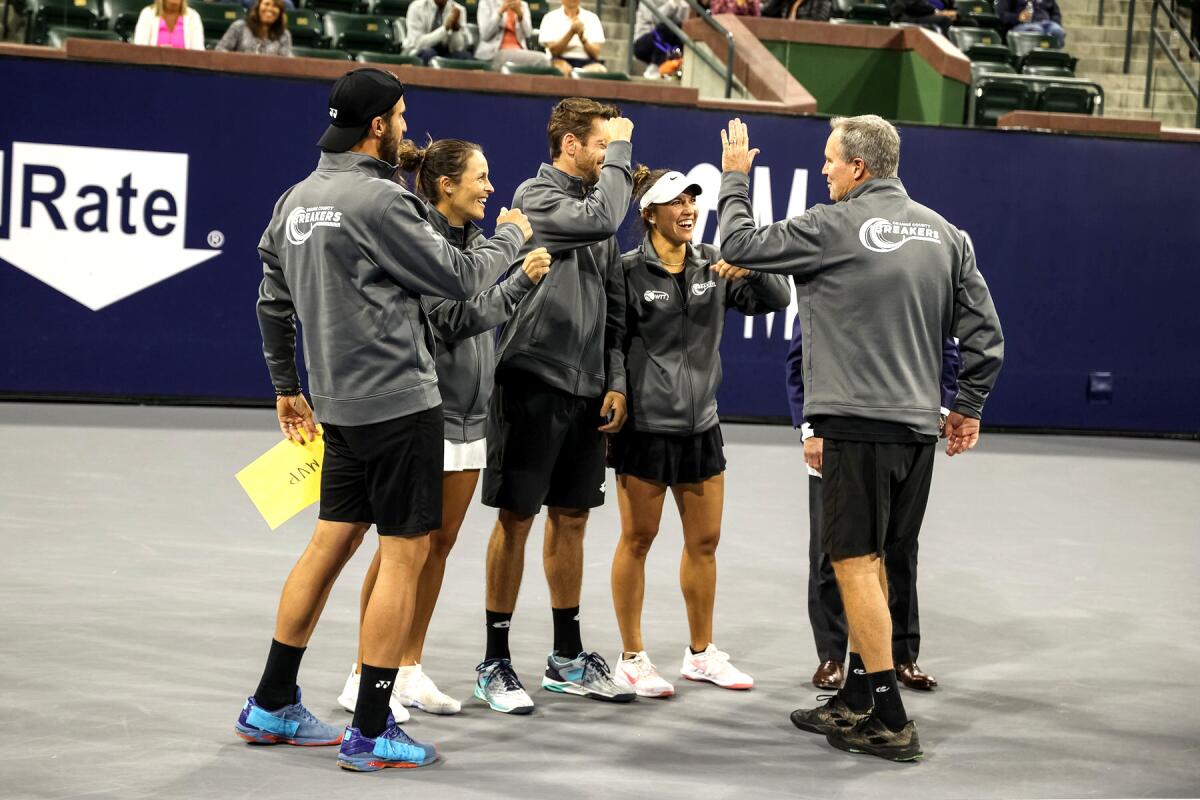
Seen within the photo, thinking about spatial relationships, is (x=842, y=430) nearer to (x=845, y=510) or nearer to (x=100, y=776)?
(x=845, y=510)

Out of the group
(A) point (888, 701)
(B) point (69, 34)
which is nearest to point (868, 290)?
(A) point (888, 701)

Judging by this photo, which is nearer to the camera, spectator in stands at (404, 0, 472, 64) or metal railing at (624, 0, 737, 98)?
spectator in stands at (404, 0, 472, 64)

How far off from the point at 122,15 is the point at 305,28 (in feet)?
4.97

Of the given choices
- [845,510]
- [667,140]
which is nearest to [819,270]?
[845,510]

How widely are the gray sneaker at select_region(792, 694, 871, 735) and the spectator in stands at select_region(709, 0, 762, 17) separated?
10743mm

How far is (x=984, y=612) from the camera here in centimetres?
650

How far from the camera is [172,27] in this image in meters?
11.2

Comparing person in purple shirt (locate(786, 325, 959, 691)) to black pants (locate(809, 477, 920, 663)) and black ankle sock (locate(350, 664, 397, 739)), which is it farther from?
black ankle sock (locate(350, 664, 397, 739))

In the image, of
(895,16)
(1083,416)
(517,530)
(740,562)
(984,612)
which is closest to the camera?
Answer: (517,530)

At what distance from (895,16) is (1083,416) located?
17.9 ft

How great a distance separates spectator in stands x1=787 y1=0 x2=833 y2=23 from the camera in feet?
49.7

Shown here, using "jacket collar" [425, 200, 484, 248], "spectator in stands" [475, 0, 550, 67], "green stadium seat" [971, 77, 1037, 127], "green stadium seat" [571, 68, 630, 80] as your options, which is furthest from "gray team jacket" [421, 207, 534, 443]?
"green stadium seat" [971, 77, 1037, 127]

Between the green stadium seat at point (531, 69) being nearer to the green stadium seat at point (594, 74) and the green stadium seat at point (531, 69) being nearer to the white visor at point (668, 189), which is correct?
the green stadium seat at point (594, 74)

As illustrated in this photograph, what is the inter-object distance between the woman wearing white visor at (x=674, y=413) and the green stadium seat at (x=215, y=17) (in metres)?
7.85
